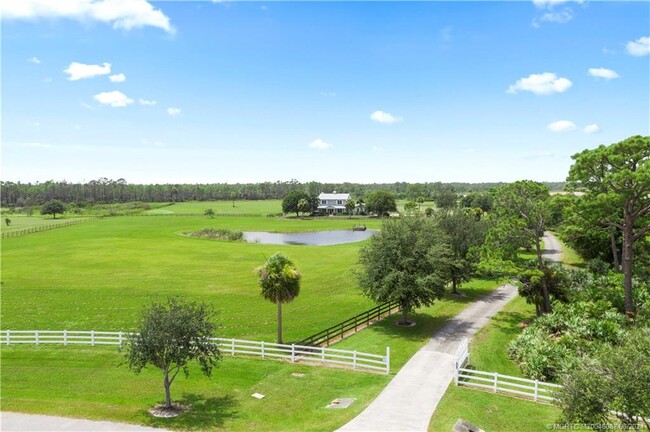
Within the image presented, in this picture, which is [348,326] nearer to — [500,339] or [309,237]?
[500,339]

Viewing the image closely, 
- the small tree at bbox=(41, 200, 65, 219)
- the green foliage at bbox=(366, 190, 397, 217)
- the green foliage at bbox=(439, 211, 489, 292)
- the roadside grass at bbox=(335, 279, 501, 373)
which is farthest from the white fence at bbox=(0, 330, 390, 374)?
the small tree at bbox=(41, 200, 65, 219)

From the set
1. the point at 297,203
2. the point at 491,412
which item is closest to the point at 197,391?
the point at 491,412

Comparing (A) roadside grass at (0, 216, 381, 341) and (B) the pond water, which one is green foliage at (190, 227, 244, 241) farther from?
(A) roadside grass at (0, 216, 381, 341)

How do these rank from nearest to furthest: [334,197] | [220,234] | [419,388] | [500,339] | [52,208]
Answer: [419,388]
[500,339]
[220,234]
[52,208]
[334,197]

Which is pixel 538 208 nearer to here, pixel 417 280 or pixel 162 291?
pixel 417 280

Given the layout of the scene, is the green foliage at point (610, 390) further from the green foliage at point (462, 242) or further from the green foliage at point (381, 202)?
the green foliage at point (381, 202)

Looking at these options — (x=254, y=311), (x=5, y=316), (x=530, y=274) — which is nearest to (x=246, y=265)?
(x=254, y=311)
